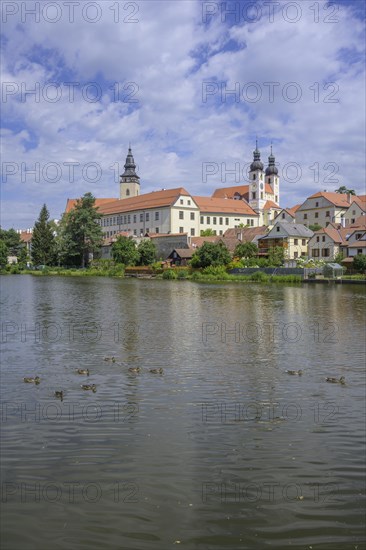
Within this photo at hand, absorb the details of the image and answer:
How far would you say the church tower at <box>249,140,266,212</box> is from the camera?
438 feet

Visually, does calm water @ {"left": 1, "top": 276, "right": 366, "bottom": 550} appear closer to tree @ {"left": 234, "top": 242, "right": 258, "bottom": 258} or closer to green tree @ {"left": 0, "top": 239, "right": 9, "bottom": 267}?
tree @ {"left": 234, "top": 242, "right": 258, "bottom": 258}

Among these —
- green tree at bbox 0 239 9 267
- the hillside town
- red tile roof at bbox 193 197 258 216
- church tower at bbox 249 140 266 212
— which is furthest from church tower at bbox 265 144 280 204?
green tree at bbox 0 239 9 267

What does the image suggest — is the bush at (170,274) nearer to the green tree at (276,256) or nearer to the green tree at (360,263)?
the green tree at (276,256)

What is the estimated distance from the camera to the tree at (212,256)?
7728 centimetres

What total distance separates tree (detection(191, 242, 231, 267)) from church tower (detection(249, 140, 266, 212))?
56714mm

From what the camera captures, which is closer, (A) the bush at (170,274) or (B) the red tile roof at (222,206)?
(A) the bush at (170,274)

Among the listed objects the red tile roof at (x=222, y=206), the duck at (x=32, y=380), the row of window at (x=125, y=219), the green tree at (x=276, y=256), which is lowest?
the duck at (x=32, y=380)

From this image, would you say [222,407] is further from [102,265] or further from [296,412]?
[102,265]

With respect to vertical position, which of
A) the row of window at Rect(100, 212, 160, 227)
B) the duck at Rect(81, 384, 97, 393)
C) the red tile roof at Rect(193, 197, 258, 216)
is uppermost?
the red tile roof at Rect(193, 197, 258, 216)

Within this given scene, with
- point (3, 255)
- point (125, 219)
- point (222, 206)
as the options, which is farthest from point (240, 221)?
point (3, 255)

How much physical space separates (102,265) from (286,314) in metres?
69.5

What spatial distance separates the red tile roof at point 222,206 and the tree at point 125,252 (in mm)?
27357

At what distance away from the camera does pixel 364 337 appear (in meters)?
20.2

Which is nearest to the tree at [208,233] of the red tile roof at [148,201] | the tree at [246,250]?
the red tile roof at [148,201]
